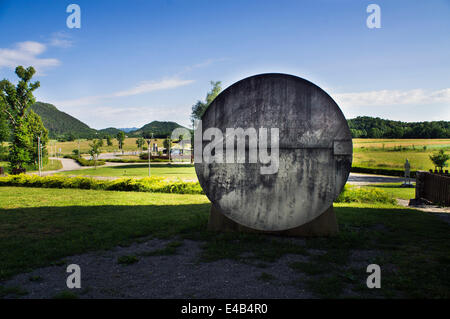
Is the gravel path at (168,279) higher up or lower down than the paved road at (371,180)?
higher up

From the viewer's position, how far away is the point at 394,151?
40875 mm

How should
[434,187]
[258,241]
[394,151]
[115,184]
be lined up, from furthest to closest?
[394,151] → [115,184] → [434,187] → [258,241]

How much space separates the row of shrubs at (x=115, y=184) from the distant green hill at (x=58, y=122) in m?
135

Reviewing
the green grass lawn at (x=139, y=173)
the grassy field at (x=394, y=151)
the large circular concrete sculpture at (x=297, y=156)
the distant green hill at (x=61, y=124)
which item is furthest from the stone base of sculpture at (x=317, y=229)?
the distant green hill at (x=61, y=124)

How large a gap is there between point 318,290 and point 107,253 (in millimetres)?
3913

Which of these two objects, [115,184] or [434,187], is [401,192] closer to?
[434,187]

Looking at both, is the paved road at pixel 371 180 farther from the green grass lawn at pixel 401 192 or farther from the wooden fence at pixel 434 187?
the wooden fence at pixel 434 187

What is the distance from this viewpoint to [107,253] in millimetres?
5871

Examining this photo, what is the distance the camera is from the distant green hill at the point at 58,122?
144 m

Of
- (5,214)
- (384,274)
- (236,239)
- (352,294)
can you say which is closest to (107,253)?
(236,239)

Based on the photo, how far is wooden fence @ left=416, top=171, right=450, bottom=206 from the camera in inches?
438

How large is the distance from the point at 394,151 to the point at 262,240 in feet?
134

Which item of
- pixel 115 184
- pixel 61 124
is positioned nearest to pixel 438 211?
pixel 115 184
